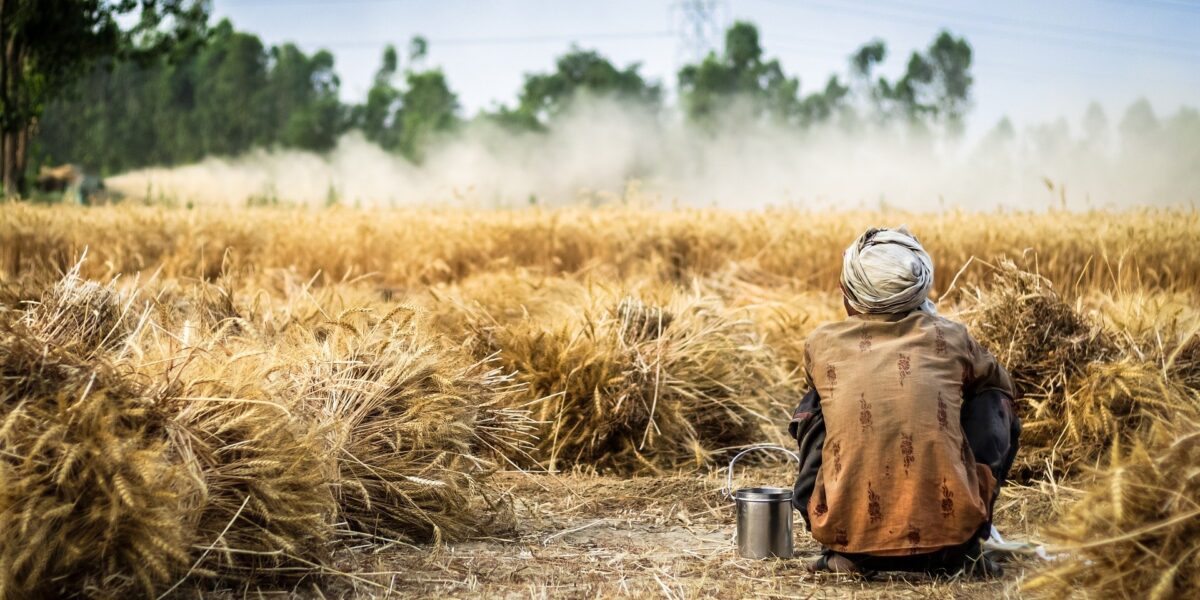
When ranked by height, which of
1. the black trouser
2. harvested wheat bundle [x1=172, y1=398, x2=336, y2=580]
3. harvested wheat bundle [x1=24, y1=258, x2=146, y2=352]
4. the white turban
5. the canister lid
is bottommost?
the black trouser

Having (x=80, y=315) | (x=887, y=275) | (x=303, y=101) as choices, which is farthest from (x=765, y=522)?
(x=303, y=101)

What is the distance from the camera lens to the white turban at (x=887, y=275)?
2984 millimetres

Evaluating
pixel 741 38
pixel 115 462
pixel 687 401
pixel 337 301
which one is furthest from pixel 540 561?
pixel 741 38

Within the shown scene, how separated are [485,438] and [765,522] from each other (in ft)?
3.39

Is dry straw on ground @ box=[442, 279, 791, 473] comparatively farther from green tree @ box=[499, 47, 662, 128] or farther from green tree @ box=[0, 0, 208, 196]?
green tree @ box=[499, 47, 662, 128]

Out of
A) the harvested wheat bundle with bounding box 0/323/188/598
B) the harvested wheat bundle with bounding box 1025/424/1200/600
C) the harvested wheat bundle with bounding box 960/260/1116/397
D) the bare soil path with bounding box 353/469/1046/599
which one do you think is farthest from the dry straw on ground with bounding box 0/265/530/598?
the harvested wheat bundle with bounding box 960/260/1116/397

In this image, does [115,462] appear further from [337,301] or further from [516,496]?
[337,301]

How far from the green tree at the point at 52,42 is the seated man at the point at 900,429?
50.0 ft

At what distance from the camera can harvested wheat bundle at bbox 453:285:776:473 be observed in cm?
470

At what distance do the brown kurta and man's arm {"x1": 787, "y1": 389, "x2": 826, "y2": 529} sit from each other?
0.21 feet

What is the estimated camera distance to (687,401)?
16.3 feet

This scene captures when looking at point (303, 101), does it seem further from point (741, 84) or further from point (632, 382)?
point (632, 382)

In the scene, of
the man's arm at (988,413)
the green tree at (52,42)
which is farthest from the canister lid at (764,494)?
the green tree at (52,42)

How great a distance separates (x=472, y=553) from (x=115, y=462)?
3.90 ft
